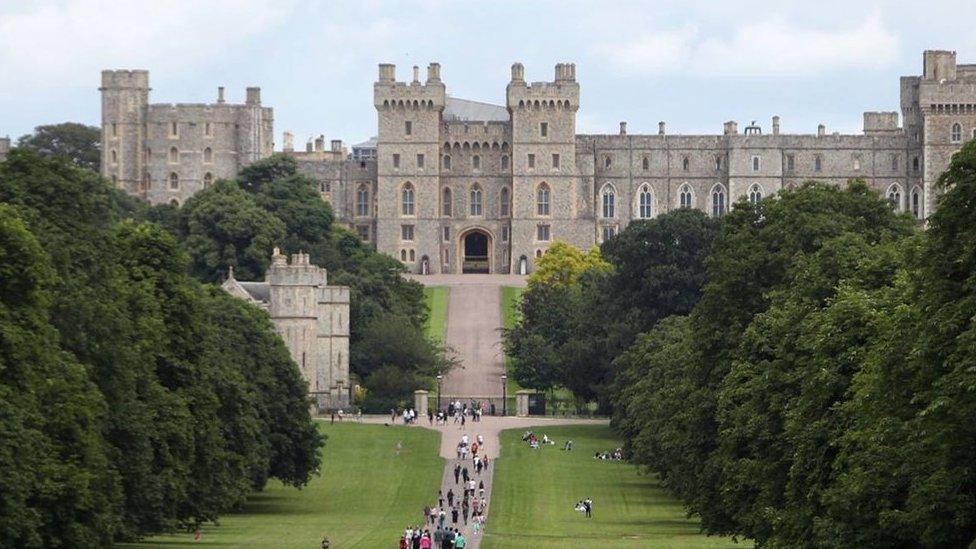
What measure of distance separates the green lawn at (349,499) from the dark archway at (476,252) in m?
49.9

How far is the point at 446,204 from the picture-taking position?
133 meters

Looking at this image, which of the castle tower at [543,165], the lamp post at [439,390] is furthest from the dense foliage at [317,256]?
the castle tower at [543,165]

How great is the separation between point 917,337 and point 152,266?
23293mm

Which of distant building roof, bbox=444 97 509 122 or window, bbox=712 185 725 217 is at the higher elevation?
distant building roof, bbox=444 97 509 122

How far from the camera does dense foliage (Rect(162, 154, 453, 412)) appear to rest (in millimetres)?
94188

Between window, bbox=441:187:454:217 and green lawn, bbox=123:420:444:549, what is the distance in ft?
164

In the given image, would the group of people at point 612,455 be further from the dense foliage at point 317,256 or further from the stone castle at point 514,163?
the stone castle at point 514,163

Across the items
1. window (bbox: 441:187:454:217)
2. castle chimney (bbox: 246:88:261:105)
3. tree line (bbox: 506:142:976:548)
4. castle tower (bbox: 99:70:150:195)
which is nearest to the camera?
tree line (bbox: 506:142:976:548)

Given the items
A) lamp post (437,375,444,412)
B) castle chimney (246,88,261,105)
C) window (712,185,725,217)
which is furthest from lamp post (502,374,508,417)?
castle chimney (246,88,261,105)

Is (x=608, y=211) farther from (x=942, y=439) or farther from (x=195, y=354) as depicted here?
(x=942, y=439)

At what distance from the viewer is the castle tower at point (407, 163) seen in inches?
5182

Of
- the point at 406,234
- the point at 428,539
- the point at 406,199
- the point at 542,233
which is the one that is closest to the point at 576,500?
the point at 428,539

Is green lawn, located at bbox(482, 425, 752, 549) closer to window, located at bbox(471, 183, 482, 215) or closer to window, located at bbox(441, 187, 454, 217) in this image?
window, located at bbox(441, 187, 454, 217)

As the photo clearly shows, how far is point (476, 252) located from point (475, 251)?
7 cm
